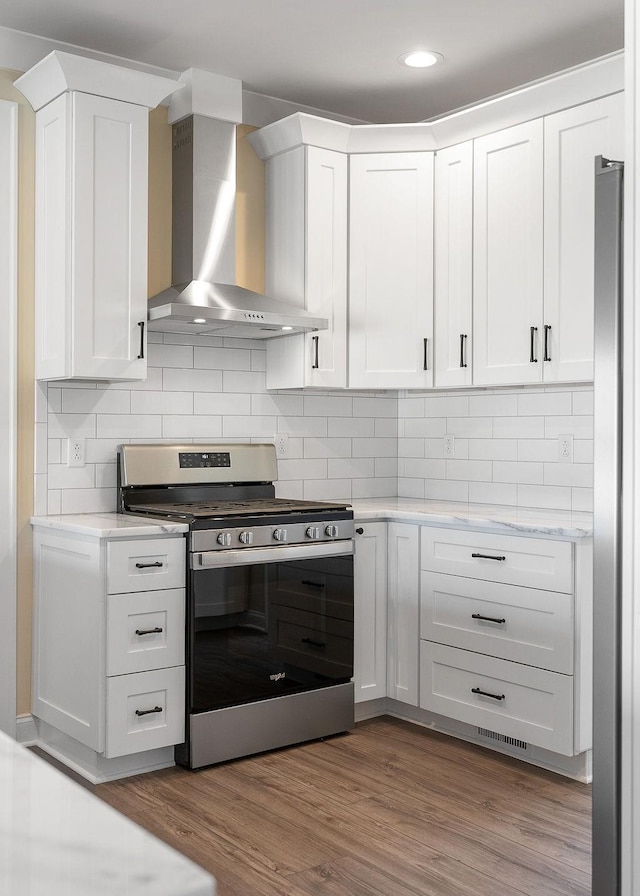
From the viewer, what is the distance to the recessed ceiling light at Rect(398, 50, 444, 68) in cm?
374

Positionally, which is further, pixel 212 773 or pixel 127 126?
pixel 127 126

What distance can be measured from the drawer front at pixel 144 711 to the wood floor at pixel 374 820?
0.14 metres

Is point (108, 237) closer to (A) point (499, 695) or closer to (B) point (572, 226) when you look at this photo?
(B) point (572, 226)

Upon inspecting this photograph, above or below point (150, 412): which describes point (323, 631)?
below

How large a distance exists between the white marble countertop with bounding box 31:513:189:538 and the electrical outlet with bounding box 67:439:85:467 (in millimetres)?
230

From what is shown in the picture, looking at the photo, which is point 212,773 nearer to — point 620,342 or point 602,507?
Result: point 602,507

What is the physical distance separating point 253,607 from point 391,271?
166 centimetres

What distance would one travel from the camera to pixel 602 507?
68.7 inches

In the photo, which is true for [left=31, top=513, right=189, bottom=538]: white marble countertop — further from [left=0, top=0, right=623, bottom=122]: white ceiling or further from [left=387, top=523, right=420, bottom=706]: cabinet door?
[left=0, top=0, right=623, bottom=122]: white ceiling

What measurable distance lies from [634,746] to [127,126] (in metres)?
2.86

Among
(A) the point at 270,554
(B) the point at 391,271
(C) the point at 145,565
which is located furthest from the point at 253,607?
(B) the point at 391,271

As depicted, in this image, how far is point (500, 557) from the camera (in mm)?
3416

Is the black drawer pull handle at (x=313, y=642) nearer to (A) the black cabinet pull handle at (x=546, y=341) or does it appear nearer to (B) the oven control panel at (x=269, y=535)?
(B) the oven control panel at (x=269, y=535)

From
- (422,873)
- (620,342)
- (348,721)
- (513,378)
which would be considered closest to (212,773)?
(348,721)
